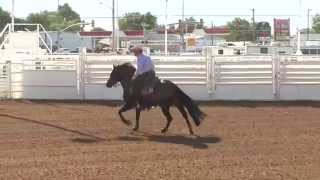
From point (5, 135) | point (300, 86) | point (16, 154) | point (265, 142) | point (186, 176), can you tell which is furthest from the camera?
point (300, 86)

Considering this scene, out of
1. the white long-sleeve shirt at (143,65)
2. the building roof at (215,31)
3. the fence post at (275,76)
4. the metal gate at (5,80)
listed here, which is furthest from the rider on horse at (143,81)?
the building roof at (215,31)

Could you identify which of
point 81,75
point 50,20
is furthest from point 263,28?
point 50,20

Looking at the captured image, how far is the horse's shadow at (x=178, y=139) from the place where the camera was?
12.8 meters

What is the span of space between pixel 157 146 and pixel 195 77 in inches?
413

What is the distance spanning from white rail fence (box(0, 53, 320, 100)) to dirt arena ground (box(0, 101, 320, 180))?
3.00 metres

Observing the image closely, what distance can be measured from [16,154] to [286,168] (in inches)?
181

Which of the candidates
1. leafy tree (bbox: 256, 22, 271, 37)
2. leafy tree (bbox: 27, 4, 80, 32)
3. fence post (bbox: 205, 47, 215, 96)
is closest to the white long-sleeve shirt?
fence post (bbox: 205, 47, 215, 96)

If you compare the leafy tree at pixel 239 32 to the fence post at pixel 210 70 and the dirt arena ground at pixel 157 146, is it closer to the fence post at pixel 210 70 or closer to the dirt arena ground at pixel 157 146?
the fence post at pixel 210 70

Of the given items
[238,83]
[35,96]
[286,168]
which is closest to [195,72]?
[238,83]

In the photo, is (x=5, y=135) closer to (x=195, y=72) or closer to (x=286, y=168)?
(x=286, y=168)

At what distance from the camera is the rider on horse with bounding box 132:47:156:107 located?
1406cm

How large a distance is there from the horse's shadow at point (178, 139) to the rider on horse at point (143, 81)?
779mm

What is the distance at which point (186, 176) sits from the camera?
939cm

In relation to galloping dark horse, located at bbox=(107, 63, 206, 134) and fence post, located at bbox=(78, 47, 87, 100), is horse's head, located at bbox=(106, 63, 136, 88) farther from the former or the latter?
fence post, located at bbox=(78, 47, 87, 100)
